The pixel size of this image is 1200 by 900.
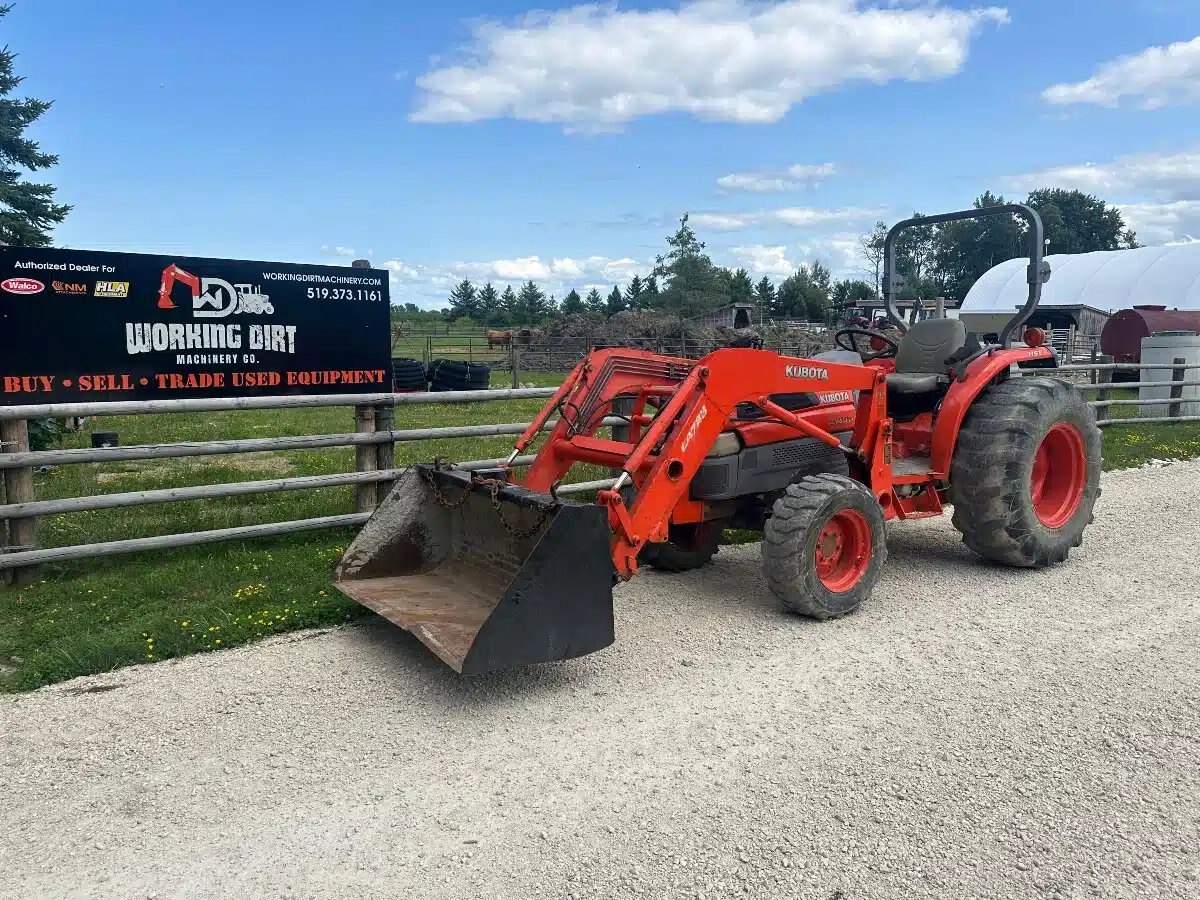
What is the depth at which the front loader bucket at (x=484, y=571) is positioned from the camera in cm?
405

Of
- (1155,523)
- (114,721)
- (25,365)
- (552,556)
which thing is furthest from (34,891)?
(1155,523)

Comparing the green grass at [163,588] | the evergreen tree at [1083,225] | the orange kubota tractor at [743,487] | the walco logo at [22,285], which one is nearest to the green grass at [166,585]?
the green grass at [163,588]

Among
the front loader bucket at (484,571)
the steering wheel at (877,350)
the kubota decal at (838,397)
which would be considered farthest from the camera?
the steering wheel at (877,350)

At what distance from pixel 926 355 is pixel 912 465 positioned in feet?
2.90

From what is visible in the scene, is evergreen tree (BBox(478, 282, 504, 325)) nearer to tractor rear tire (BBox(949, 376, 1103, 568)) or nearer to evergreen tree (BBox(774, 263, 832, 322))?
evergreen tree (BBox(774, 263, 832, 322))

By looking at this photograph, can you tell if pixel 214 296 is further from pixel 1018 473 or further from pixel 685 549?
pixel 1018 473

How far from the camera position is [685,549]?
6.22m

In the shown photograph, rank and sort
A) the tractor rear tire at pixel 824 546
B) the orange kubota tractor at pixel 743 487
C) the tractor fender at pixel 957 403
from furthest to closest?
the tractor fender at pixel 957 403
the tractor rear tire at pixel 824 546
the orange kubota tractor at pixel 743 487

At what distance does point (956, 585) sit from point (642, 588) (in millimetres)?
2016

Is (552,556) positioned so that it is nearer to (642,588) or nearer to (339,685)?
(339,685)

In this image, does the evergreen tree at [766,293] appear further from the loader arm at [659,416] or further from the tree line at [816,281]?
the loader arm at [659,416]

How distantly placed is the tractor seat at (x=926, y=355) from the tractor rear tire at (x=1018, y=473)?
34 centimetres

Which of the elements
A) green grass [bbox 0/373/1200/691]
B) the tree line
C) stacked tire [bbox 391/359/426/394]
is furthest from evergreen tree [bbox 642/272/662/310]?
green grass [bbox 0/373/1200/691]

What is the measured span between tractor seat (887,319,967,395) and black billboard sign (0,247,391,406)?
3.91m
